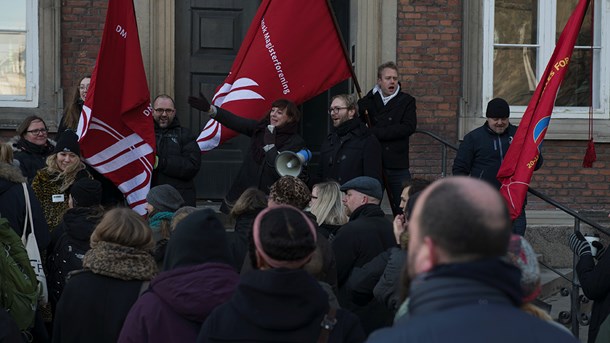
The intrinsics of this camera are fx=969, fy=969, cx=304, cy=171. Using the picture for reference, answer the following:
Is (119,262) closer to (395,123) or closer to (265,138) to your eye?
(265,138)

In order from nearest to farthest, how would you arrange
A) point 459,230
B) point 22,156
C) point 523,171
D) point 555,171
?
point 459,230, point 523,171, point 22,156, point 555,171

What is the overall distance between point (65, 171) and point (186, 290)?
394 centimetres

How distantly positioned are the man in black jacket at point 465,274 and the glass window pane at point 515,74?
854 cm

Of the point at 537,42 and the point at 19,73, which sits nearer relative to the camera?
the point at 19,73

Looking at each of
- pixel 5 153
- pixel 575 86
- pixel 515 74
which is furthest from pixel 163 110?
pixel 575 86

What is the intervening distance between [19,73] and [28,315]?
5.26 m

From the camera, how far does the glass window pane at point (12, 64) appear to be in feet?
31.9

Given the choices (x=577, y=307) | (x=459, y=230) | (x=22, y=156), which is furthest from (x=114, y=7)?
(x=459, y=230)

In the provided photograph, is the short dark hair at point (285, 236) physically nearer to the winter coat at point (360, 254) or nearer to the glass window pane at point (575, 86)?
the winter coat at point (360, 254)

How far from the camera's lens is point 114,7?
8.14 m

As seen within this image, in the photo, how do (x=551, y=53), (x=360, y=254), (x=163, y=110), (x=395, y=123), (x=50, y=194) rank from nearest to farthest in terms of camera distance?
(x=360, y=254) → (x=50, y=194) → (x=163, y=110) → (x=395, y=123) → (x=551, y=53)

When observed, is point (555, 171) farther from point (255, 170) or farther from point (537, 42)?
point (255, 170)

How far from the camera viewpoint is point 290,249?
3.25 m

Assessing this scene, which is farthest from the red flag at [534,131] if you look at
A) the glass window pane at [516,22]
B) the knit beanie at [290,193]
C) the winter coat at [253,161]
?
the glass window pane at [516,22]
